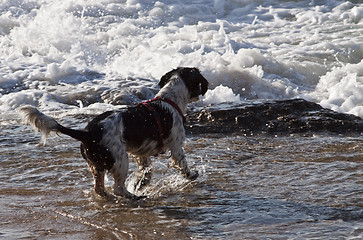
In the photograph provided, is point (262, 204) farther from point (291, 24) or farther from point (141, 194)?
point (291, 24)

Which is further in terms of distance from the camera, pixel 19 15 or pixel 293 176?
pixel 19 15

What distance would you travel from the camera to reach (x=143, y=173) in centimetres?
535

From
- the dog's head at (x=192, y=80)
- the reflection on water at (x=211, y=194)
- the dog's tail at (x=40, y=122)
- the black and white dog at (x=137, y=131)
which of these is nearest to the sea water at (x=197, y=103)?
the reflection on water at (x=211, y=194)

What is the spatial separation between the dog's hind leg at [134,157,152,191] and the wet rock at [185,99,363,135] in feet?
6.11

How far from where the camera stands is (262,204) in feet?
14.2

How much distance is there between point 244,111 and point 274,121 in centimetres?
49

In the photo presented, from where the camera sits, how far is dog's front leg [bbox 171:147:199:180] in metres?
5.17

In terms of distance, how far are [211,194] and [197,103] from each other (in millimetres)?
4364

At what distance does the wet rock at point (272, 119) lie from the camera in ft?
22.8

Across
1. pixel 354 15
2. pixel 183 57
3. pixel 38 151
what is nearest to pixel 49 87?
pixel 183 57

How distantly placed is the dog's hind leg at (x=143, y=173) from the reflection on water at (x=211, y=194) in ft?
0.36

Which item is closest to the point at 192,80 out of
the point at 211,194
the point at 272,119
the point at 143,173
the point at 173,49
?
the point at 143,173

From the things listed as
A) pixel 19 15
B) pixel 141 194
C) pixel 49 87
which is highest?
pixel 19 15

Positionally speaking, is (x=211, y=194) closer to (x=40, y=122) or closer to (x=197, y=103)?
(x=40, y=122)
